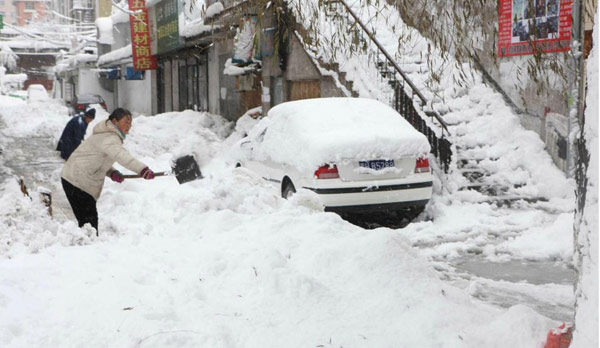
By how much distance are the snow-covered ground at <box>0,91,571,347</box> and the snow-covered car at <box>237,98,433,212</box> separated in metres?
1.19

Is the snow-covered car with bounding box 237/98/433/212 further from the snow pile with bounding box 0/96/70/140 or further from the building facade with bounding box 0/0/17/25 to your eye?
the building facade with bounding box 0/0/17/25

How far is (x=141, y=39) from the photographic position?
29344 mm

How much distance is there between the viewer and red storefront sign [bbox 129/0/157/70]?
94.4 ft

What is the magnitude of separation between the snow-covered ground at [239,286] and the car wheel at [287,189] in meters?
1.47

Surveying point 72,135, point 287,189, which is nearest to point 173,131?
point 72,135

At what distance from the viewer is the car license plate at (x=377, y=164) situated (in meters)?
8.79

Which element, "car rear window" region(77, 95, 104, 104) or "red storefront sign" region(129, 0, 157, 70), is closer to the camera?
"red storefront sign" region(129, 0, 157, 70)

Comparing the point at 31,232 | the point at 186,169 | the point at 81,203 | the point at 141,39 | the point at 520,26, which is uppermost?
the point at 141,39

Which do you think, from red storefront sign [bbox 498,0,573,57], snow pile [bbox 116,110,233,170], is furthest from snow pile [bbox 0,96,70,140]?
red storefront sign [bbox 498,0,573,57]

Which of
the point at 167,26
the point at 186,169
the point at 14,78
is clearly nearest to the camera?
the point at 186,169

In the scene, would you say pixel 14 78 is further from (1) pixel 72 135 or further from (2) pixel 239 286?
(2) pixel 239 286

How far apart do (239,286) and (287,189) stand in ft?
15.6

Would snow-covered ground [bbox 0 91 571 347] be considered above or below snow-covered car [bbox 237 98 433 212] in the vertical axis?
below

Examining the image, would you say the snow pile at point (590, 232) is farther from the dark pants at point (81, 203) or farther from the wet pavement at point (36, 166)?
the wet pavement at point (36, 166)
